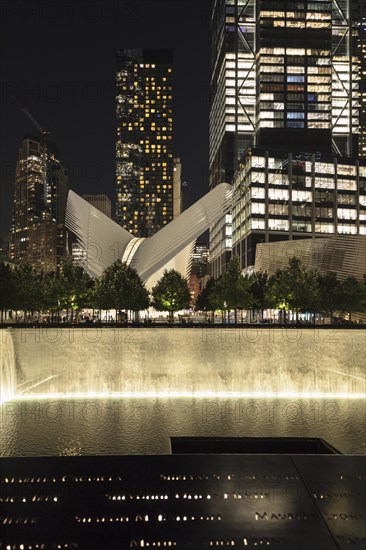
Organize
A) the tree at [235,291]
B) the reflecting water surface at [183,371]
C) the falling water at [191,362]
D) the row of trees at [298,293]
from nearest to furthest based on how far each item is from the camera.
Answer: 1. the reflecting water surface at [183,371]
2. the falling water at [191,362]
3. the row of trees at [298,293]
4. the tree at [235,291]

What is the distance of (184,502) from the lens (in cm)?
1045

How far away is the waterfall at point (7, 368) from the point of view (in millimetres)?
28703

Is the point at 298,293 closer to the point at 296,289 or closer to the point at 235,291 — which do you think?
the point at 296,289

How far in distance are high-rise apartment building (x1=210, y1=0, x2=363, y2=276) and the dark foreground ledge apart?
9842cm

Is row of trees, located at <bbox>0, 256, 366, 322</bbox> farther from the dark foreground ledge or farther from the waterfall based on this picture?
the dark foreground ledge

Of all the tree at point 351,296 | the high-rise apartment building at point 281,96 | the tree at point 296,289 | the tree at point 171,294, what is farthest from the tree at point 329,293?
the high-rise apartment building at point 281,96

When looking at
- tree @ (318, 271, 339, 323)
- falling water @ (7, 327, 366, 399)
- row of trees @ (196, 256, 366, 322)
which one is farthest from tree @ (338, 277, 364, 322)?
falling water @ (7, 327, 366, 399)

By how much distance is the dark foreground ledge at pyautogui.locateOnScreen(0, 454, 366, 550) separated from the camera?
29.5 feet

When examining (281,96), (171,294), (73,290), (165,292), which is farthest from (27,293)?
(281,96)

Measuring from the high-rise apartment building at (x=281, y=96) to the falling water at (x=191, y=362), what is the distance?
256ft

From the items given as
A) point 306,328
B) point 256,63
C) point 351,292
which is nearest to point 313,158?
point 256,63

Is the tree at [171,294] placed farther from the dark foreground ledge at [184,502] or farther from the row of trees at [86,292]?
the dark foreground ledge at [184,502]

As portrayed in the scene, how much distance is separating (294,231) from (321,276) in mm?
56407

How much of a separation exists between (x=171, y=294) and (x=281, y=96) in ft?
322
